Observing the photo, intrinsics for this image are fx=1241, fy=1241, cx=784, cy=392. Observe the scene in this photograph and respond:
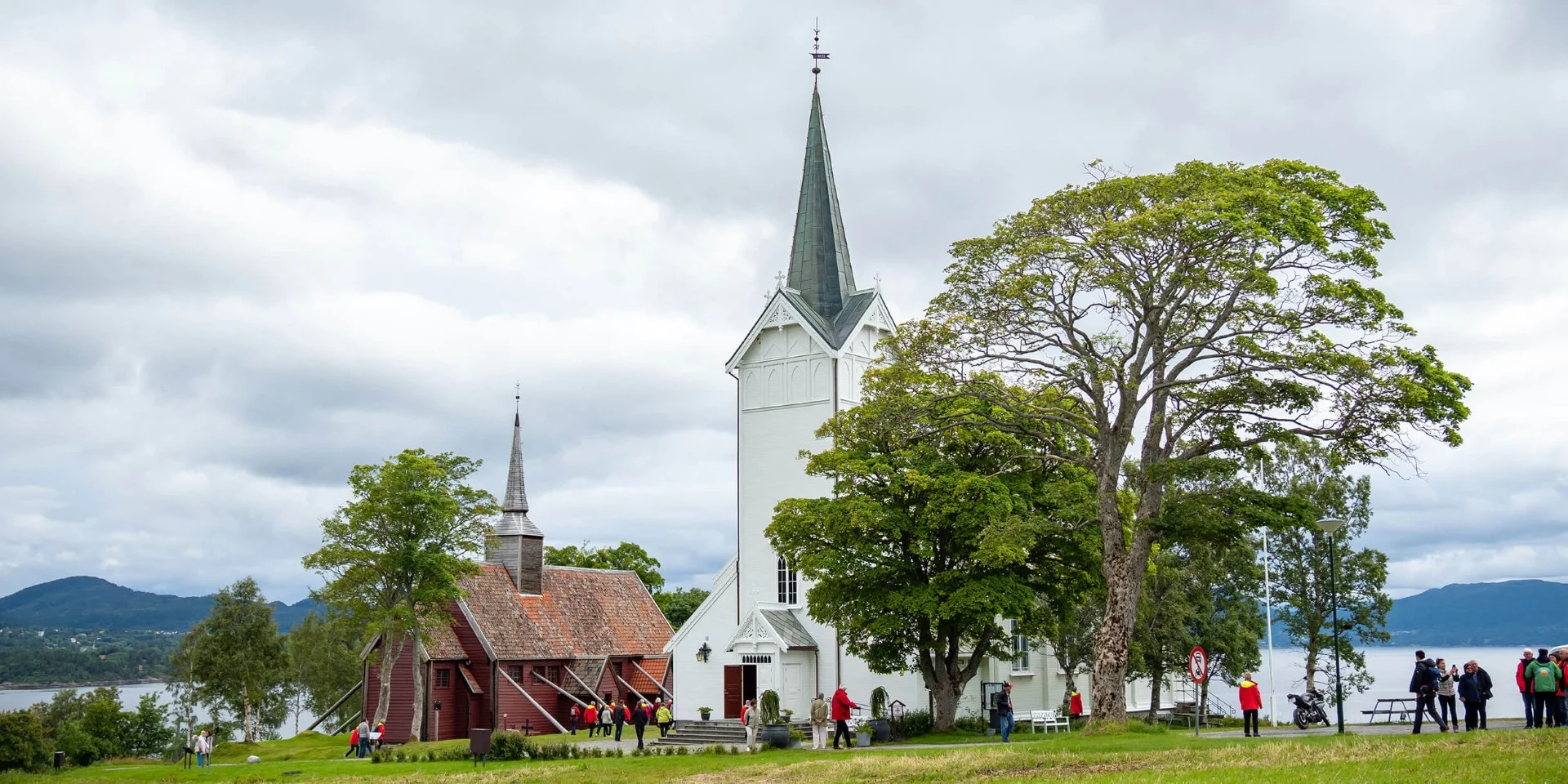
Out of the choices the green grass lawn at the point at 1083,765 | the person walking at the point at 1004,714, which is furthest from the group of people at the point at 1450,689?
the person walking at the point at 1004,714

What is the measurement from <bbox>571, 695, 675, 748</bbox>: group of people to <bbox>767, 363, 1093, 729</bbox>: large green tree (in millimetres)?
5916

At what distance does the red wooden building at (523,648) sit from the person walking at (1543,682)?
33.4 metres

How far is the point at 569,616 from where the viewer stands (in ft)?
184

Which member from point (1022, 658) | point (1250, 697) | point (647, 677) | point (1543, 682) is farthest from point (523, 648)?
point (1543, 682)

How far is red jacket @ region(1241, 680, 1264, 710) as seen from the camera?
88.3 ft

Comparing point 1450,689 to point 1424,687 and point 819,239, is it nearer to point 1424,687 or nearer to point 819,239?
point 1424,687

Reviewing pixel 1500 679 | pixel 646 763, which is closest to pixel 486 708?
pixel 646 763

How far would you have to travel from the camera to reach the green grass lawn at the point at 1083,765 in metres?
18.0

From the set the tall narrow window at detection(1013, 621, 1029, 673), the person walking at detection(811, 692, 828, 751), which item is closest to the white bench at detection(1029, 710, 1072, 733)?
the tall narrow window at detection(1013, 621, 1029, 673)

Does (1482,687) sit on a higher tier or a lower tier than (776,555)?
lower

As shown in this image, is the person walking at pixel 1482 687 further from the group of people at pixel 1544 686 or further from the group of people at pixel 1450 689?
the group of people at pixel 1544 686

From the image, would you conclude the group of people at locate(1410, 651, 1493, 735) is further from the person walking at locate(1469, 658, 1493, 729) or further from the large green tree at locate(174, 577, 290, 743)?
the large green tree at locate(174, 577, 290, 743)

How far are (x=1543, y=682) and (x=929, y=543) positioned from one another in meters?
16.5

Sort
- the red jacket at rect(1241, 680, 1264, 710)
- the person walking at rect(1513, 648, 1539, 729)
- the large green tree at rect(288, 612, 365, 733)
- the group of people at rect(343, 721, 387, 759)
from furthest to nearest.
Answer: the large green tree at rect(288, 612, 365, 733)
the group of people at rect(343, 721, 387, 759)
the red jacket at rect(1241, 680, 1264, 710)
the person walking at rect(1513, 648, 1539, 729)
